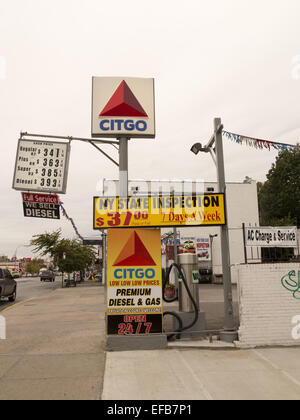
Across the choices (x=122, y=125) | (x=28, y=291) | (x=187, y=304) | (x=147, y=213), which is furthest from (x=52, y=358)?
(x=28, y=291)

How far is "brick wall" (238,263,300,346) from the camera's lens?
24.1 ft

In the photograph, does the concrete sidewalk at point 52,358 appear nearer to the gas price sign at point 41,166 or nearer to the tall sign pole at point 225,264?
the tall sign pole at point 225,264

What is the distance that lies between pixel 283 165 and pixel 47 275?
117 ft

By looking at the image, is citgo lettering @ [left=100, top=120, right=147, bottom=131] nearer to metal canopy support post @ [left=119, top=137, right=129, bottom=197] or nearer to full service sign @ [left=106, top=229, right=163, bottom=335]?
metal canopy support post @ [left=119, top=137, right=129, bottom=197]

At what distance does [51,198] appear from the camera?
9.49 m

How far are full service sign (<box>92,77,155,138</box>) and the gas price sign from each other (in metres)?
1.13

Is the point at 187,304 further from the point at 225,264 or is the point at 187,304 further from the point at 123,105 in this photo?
the point at 123,105

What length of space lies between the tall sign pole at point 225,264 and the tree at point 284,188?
110 feet

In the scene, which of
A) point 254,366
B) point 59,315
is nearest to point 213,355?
point 254,366

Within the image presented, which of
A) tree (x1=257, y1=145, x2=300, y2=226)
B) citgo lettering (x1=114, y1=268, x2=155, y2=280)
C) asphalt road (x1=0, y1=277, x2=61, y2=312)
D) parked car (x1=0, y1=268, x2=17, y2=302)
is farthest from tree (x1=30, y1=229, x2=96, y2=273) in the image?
citgo lettering (x1=114, y1=268, x2=155, y2=280)

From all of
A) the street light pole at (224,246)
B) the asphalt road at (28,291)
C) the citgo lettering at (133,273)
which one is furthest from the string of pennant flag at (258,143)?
the asphalt road at (28,291)

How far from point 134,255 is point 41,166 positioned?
3.64m

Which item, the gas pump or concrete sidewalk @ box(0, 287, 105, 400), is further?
the gas pump
